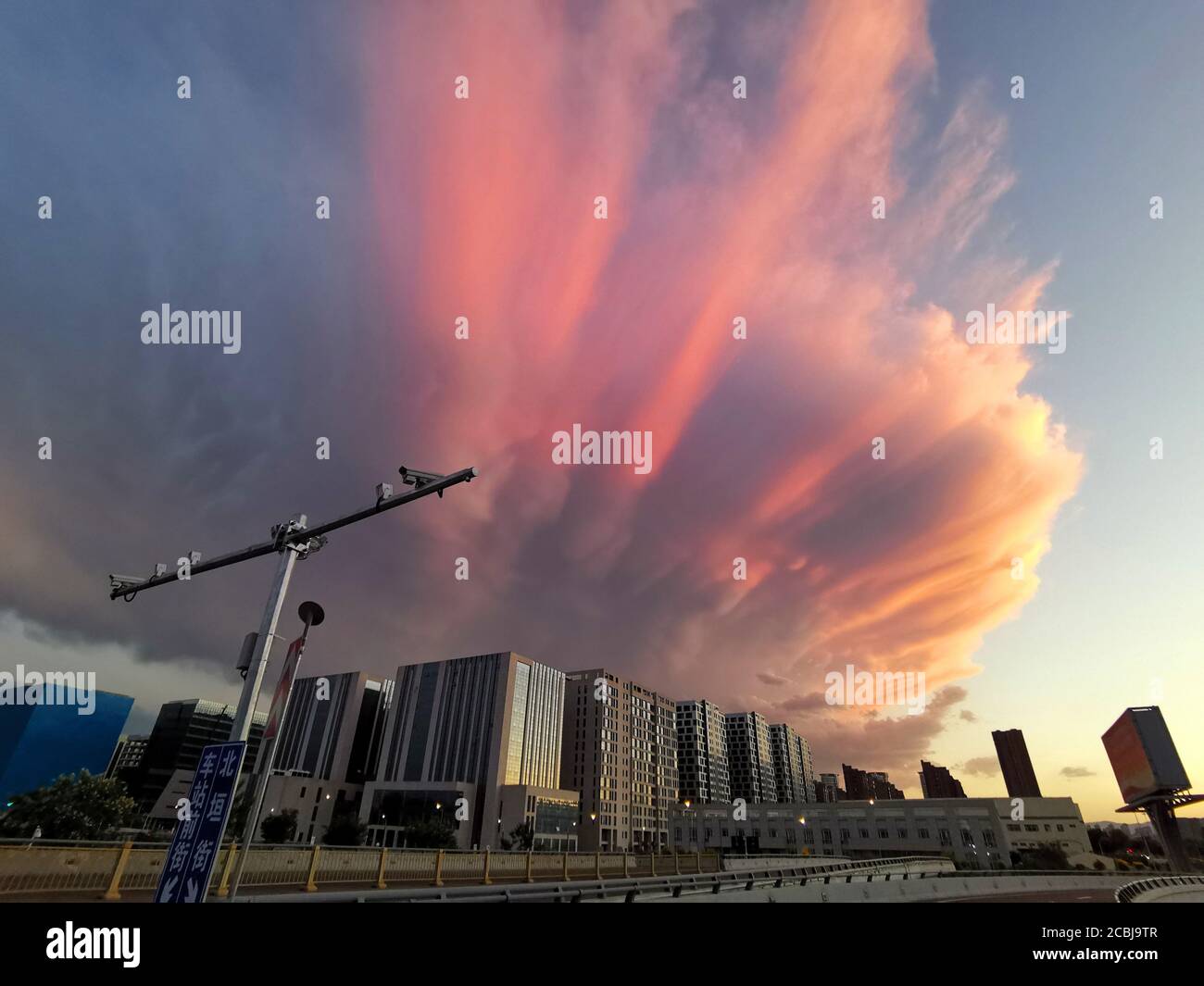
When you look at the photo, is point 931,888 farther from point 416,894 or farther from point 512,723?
point 512,723

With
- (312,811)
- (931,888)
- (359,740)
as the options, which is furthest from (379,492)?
(359,740)

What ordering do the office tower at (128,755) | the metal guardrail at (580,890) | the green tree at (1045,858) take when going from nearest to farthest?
the metal guardrail at (580,890) → the green tree at (1045,858) → the office tower at (128,755)

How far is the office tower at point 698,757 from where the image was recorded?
604 feet

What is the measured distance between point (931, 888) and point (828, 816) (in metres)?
77.7

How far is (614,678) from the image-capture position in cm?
15588

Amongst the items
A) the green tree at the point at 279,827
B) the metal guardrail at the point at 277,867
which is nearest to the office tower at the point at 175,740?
the green tree at the point at 279,827

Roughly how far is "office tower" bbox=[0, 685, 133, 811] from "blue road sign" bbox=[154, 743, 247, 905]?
578 feet

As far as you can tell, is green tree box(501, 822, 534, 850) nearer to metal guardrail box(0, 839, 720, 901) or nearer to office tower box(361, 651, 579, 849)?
office tower box(361, 651, 579, 849)

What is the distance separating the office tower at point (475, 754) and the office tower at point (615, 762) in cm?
573

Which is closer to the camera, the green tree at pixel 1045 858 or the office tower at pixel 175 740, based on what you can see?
the green tree at pixel 1045 858

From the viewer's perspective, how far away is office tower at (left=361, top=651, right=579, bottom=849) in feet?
387

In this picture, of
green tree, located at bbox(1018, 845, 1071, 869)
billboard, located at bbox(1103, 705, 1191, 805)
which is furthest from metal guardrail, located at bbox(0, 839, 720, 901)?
green tree, located at bbox(1018, 845, 1071, 869)

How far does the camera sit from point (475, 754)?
12656 cm

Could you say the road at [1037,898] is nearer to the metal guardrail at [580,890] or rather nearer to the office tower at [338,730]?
the metal guardrail at [580,890]
